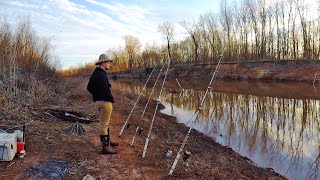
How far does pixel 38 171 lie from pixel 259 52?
46.1 m

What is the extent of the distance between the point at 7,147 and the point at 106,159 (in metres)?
1.97

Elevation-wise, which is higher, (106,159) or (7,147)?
(7,147)

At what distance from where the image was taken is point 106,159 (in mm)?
6977

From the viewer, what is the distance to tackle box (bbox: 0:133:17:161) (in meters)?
5.87

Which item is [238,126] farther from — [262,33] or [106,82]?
[262,33]

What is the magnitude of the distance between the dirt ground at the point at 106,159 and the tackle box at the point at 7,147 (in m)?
0.13

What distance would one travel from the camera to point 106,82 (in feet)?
23.1

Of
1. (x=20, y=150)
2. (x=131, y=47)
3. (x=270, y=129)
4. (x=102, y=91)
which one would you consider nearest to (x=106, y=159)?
(x=102, y=91)

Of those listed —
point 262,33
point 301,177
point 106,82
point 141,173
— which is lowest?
point 301,177

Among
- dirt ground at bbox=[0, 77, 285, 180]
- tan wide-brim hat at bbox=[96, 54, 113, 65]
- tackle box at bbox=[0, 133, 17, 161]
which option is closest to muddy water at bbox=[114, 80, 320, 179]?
dirt ground at bbox=[0, 77, 285, 180]

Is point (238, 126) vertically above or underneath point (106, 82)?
underneath

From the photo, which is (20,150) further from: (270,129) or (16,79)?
(270,129)

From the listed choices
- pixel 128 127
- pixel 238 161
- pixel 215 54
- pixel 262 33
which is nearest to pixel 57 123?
pixel 128 127

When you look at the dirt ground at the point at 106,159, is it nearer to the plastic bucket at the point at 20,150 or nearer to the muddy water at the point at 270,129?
the plastic bucket at the point at 20,150
